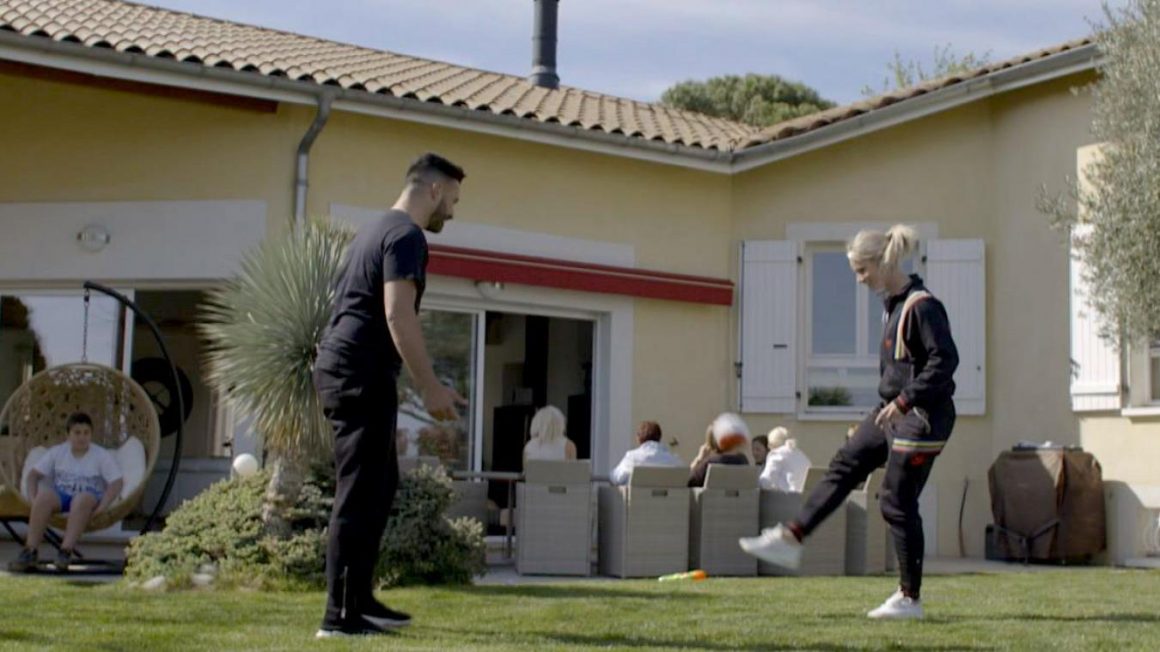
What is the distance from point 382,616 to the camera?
601cm

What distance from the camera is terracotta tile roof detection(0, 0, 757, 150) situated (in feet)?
38.6

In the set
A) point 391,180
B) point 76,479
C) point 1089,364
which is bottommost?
point 76,479

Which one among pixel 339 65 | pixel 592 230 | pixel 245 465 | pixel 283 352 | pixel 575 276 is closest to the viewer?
pixel 283 352

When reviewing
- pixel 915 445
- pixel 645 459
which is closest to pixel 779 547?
pixel 915 445

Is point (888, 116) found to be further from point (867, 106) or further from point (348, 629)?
point (348, 629)

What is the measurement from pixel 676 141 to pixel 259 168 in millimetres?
3690

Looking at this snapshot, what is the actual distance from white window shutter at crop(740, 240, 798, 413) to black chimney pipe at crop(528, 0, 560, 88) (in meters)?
4.13

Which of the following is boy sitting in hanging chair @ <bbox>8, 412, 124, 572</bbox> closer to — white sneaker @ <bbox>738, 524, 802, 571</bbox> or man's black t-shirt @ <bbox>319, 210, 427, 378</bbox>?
man's black t-shirt @ <bbox>319, 210, 427, 378</bbox>

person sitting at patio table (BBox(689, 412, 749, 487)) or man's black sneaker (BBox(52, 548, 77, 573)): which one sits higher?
person sitting at patio table (BBox(689, 412, 749, 487))

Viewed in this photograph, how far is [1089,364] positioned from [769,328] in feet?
9.12

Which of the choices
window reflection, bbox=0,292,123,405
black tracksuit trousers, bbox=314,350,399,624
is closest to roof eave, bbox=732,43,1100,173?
window reflection, bbox=0,292,123,405

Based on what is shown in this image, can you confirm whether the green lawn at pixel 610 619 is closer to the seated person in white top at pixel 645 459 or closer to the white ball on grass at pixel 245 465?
the white ball on grass at pixel 245 465

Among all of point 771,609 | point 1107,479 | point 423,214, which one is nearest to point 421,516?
point 771,609

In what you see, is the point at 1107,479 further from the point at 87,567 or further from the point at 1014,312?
the point at 87,567
